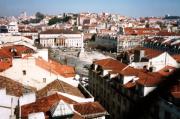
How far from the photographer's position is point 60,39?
5444 centimetres

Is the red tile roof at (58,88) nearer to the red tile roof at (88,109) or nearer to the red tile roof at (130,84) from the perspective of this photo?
the red tile roof at (88,109)

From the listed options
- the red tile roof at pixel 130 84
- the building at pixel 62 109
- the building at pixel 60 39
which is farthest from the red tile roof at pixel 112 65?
the building at pixel 60 39

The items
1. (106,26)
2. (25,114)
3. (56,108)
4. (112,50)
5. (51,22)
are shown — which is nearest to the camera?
(56,108)

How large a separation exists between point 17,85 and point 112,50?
3715 centimetres

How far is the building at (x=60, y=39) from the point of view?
54156 millimetres

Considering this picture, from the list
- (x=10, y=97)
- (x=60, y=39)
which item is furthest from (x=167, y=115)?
(x=60, y=39)

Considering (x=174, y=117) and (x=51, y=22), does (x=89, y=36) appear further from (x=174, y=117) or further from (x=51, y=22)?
(x=174, y=117)

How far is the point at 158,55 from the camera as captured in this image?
1574 centimetres

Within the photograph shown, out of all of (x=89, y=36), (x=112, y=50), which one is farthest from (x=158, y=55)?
(x=89, y=36)

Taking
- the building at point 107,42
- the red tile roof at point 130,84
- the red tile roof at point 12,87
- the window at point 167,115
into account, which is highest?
the red tile roof at point 12,87

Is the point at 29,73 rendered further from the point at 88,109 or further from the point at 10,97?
the point at 88,109

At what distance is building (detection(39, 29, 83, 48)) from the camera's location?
54.2 metres

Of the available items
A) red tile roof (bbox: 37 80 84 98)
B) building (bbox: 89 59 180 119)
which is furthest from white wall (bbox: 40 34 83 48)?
red tile roof (bbox: 37 80 84 98)

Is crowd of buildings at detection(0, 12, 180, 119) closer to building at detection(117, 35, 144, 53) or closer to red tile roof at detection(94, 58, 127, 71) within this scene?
red tile roof at detection(94, 58, 127, 71)
